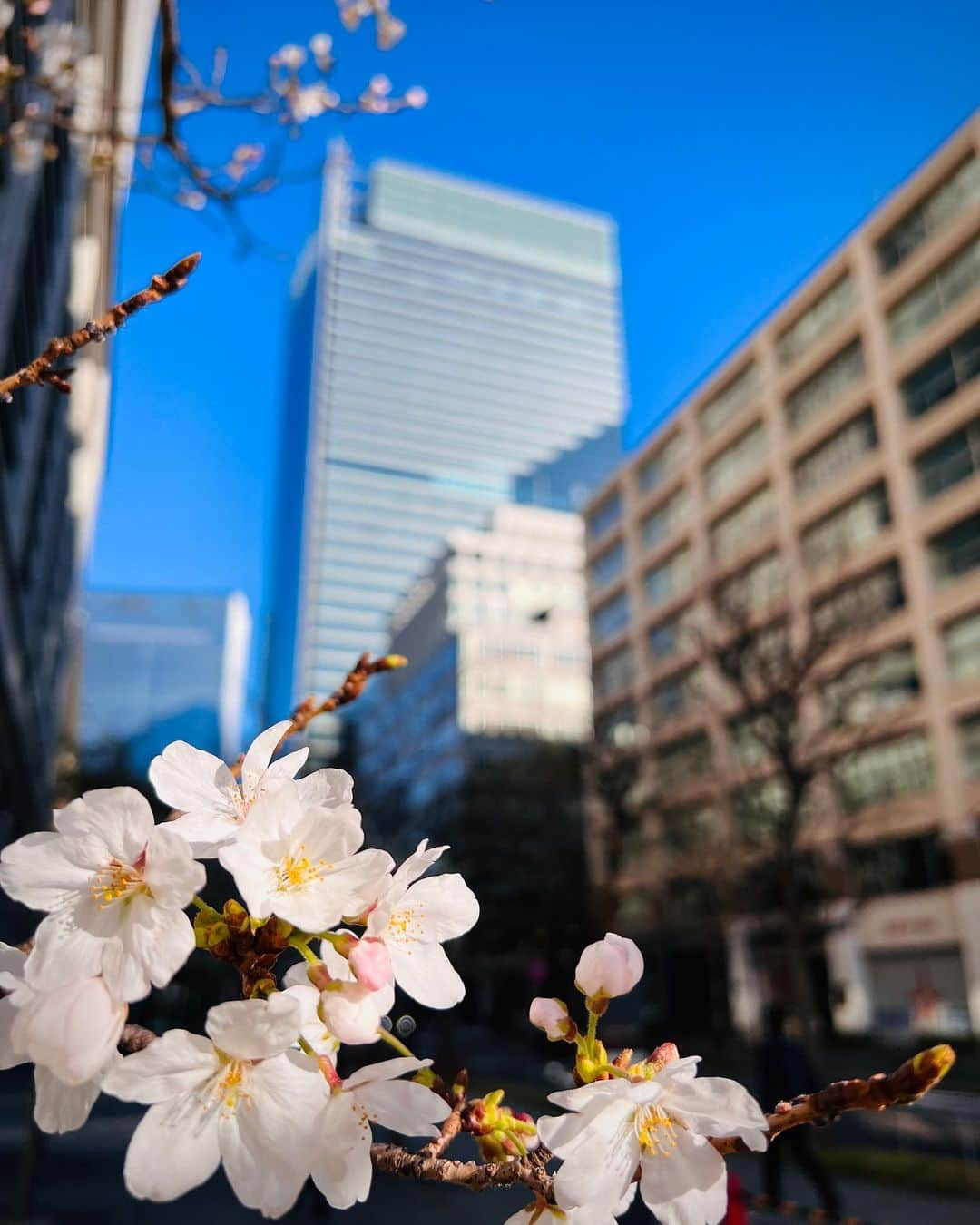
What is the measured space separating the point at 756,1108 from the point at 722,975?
32507 mm

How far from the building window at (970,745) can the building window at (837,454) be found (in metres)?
8.98

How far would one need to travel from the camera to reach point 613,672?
136 feet

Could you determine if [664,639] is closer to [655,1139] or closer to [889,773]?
[889,773]

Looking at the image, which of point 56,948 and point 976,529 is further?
point 976,529

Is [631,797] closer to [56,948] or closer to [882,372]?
[882,372]

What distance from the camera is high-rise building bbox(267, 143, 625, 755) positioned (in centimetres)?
12000

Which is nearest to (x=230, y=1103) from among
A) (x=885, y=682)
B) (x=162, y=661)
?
(x=885, y=682)

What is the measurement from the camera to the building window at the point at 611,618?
135ft

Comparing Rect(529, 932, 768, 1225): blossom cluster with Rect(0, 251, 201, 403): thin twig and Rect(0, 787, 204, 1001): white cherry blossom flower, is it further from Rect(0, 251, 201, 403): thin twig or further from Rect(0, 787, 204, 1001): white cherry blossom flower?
Rect(0, 251, 201, 403): thin twig

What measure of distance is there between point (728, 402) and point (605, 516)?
9.82 metres

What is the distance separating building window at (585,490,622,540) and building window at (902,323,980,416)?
17.3 meters

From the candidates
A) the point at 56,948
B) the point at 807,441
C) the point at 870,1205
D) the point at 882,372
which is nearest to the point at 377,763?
the point at 807,441

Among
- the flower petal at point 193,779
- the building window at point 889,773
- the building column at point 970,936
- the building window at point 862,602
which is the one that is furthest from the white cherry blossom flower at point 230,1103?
the building column at point 970,936

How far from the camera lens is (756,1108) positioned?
76cm
